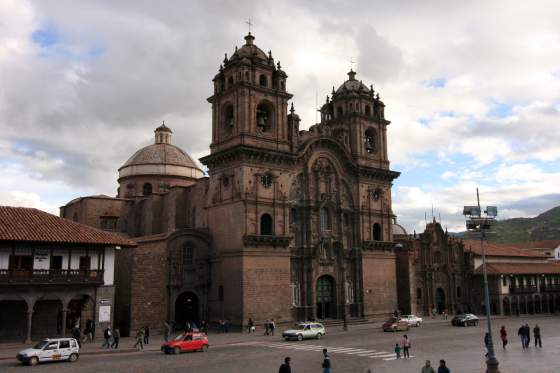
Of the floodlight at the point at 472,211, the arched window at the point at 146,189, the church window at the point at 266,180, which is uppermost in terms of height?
the arched window at the point at 146,189

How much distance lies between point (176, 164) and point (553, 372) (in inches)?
1894

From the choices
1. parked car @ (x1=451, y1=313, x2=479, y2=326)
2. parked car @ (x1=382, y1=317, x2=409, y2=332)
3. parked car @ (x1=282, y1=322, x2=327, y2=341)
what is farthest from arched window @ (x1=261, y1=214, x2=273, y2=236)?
parked car @ (x1=451, y1=313, x2=479, y2=326)

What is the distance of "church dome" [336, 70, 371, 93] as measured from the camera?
195ft

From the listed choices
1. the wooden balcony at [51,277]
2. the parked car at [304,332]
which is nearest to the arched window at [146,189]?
the wooden balcony at [51,277]

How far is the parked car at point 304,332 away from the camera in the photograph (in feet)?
127

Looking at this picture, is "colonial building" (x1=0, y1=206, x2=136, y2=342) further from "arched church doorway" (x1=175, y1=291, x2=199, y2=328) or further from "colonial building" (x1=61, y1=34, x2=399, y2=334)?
"arched church doorway" (x1=175, y1=291, x2=199, y2=328)

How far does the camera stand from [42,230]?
36.6m

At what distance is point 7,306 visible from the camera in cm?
3678

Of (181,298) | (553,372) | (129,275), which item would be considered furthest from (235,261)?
(553,372)

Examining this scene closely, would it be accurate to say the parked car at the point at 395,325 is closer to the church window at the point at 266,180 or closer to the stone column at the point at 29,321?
the church window at the point at 266,180

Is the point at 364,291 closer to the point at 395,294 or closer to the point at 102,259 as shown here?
the point at 395,294

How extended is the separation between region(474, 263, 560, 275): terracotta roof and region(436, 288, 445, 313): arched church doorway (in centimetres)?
595

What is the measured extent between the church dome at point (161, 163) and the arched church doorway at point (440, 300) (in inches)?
1278

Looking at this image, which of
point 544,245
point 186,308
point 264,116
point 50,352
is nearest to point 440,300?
point 264,116
